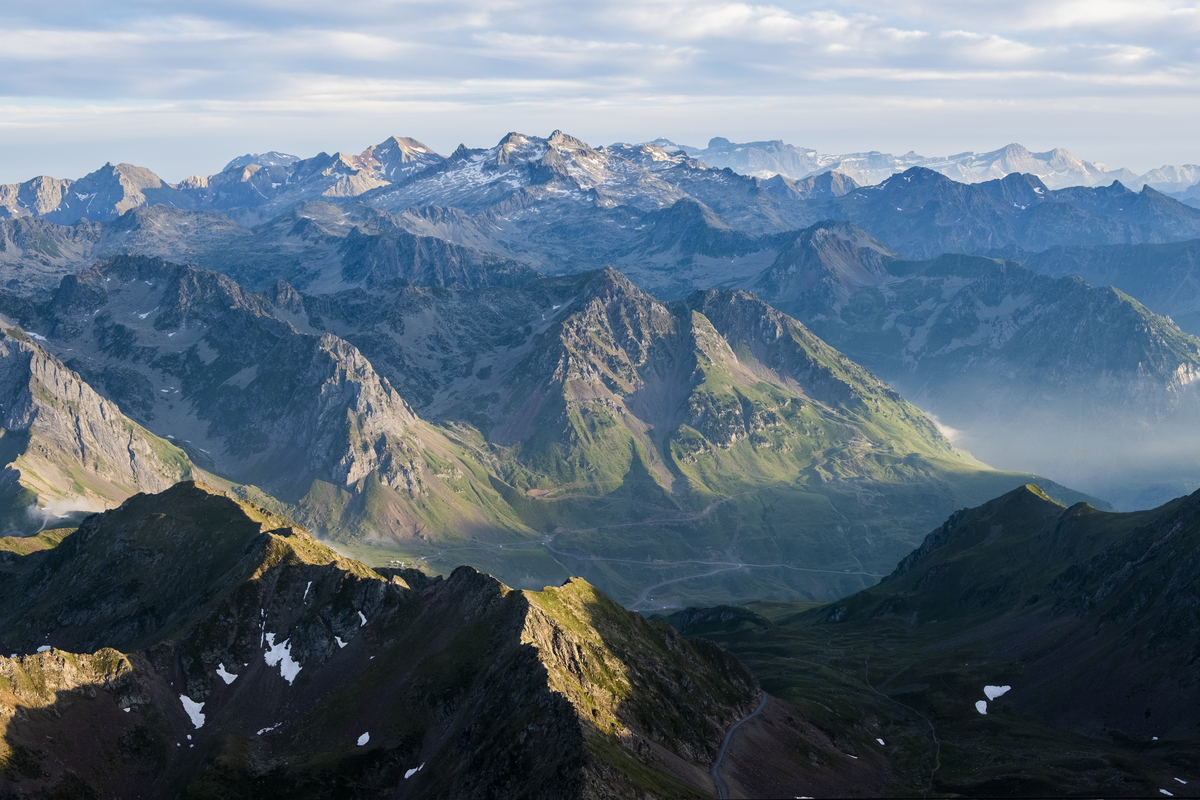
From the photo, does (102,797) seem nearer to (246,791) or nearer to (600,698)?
(246,791)

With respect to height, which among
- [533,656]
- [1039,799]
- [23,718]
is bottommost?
[1039,799]

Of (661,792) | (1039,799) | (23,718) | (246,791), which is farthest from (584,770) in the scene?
(23,718)

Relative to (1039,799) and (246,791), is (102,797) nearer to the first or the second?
(246,791)

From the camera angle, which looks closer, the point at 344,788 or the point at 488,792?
the point at 488,792

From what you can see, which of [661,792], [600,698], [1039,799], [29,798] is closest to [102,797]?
[29,798]

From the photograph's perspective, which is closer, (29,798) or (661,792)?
(661,792)

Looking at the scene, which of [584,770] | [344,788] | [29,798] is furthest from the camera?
[344,788]

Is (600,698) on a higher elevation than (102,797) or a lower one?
higher

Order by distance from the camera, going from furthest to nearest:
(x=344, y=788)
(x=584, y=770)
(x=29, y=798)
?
(x=344, y=788) < (x=29, y=798) < (x=584, y=770)

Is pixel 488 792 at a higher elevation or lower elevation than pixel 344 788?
higher
